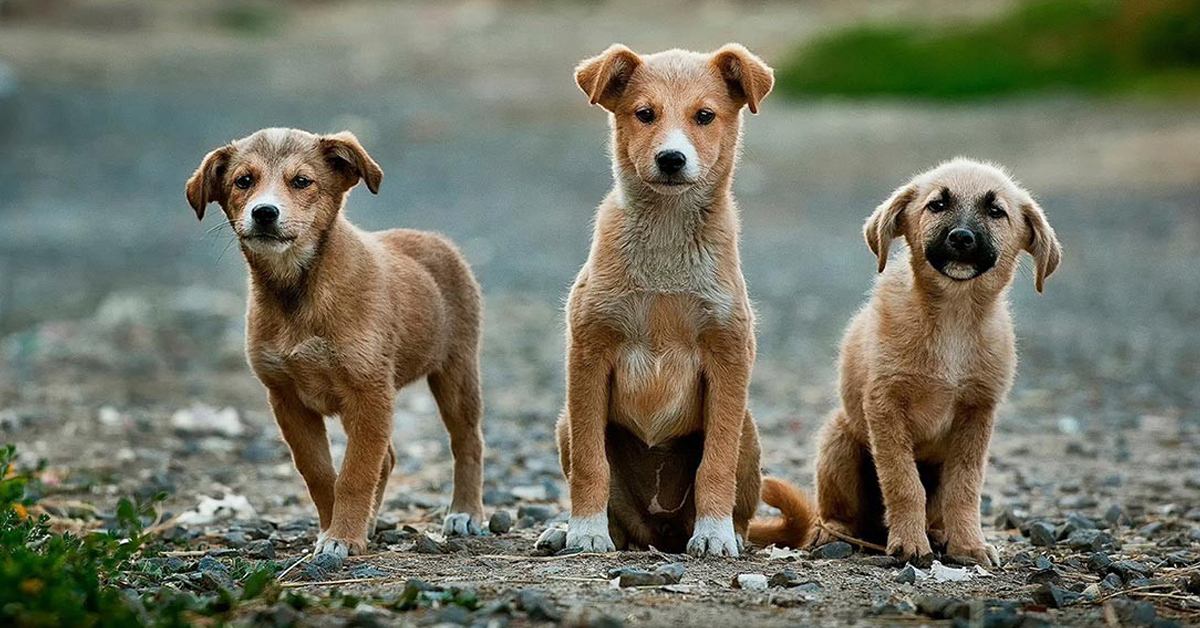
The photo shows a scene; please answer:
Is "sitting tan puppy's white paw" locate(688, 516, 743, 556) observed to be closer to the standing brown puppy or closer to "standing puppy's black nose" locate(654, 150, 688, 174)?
the standing brown puppy

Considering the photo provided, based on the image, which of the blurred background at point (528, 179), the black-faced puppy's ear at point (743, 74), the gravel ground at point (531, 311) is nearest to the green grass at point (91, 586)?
the gravel ground at point (531, 311)

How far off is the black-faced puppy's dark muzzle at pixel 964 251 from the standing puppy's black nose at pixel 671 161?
108 cm

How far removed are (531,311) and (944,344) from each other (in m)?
8.30

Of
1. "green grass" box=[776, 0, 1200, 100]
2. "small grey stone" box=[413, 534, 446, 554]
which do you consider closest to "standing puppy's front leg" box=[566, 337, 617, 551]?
"small grey stone" box=[413, 534, 446, 554]

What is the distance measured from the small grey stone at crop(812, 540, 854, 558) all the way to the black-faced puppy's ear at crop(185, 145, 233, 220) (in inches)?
112

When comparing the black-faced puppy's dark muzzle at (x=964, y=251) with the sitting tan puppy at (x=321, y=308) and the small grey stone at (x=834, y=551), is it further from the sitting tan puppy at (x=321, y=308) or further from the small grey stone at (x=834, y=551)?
the sitting tan puppy at (x=321, y=308)

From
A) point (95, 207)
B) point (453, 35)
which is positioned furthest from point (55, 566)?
point (453, 35)

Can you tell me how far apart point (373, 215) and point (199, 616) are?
15.1m

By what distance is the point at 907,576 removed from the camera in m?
5.82

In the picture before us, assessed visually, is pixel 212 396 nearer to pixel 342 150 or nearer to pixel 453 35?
pixel 342 150

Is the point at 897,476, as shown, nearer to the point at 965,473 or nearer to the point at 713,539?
the point at 965,473

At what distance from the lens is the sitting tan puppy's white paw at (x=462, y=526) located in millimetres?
7008

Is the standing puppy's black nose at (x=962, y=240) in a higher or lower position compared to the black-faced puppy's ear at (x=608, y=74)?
lower

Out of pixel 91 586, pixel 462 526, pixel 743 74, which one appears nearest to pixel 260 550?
pixel 462 526
